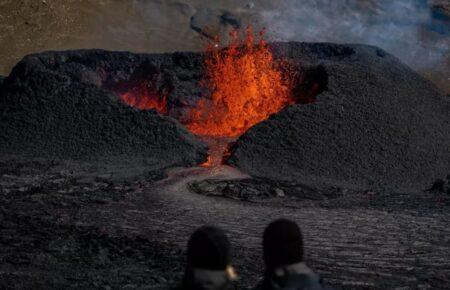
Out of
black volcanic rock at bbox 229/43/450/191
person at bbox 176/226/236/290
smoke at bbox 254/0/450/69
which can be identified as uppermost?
smoke at bbox 254/0/450/69

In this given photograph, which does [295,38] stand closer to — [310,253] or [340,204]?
[340,204]

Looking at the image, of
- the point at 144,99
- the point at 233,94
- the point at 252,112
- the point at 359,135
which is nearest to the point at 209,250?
the point at 359,135

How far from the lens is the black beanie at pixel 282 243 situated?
1.83 metres

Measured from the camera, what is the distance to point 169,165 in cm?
775

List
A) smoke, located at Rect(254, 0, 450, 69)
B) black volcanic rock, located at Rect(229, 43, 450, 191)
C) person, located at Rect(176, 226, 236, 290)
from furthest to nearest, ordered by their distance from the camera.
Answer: smoke, located at Rect(254, 0, 450, 69) → black volcanic rock, located at Rect(229, 43, 450, 191) → person, located at Rect(176, 226, 236, 290)

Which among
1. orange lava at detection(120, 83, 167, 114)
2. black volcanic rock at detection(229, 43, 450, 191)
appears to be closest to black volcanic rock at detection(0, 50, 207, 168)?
black volcanic rock at detection(229, 43, 450, 191)

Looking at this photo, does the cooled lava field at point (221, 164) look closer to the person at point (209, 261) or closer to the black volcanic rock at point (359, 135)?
the black volcanic rock at point (359, 135)

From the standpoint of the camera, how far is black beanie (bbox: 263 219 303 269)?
1834 mm

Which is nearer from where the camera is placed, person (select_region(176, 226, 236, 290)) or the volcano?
person (select_region(176, 226, 236, 290))

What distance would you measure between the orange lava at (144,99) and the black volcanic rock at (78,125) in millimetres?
1193

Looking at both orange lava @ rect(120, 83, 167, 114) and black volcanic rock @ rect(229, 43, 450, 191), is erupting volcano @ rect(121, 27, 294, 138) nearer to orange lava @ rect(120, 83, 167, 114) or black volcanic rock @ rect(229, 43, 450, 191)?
orange lava @ rect(120, 83, 167, 114)

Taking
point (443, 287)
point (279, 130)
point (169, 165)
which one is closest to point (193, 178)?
point (169, 165)

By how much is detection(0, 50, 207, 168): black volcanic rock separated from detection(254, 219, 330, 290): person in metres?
5.93

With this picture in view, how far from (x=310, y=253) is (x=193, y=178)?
290 cm
